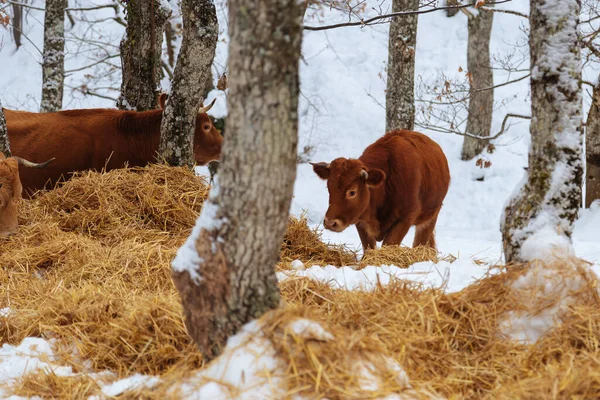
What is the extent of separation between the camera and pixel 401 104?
9.57 meters

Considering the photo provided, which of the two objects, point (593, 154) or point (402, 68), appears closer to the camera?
point (402, 68)

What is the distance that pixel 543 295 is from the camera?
3559 mm

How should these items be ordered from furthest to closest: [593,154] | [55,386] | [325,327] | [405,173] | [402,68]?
[593,154] → [402,68] → [405,173] → [55,386] → [325,327]

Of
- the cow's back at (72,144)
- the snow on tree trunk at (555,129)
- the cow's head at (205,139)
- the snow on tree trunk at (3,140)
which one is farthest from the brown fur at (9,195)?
the snow on tree trunk at (555,129)

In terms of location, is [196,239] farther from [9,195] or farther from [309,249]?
[9,195]

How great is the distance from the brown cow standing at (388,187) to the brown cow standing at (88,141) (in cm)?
256

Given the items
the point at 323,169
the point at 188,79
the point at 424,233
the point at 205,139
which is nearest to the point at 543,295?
the point at 323,169

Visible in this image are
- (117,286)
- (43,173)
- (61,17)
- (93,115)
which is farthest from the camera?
(61,17)

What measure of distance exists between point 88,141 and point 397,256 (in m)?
4.33

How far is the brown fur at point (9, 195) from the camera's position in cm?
616

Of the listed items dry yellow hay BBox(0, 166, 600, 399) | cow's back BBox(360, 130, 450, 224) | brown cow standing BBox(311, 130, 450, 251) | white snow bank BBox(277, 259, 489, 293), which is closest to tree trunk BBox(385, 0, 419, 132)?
brown cow standing BBox(311, 130, 450, 251)

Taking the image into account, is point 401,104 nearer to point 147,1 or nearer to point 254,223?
point 147,1

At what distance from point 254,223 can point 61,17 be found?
1026cm

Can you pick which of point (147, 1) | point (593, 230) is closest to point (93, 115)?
point (147, 1)
